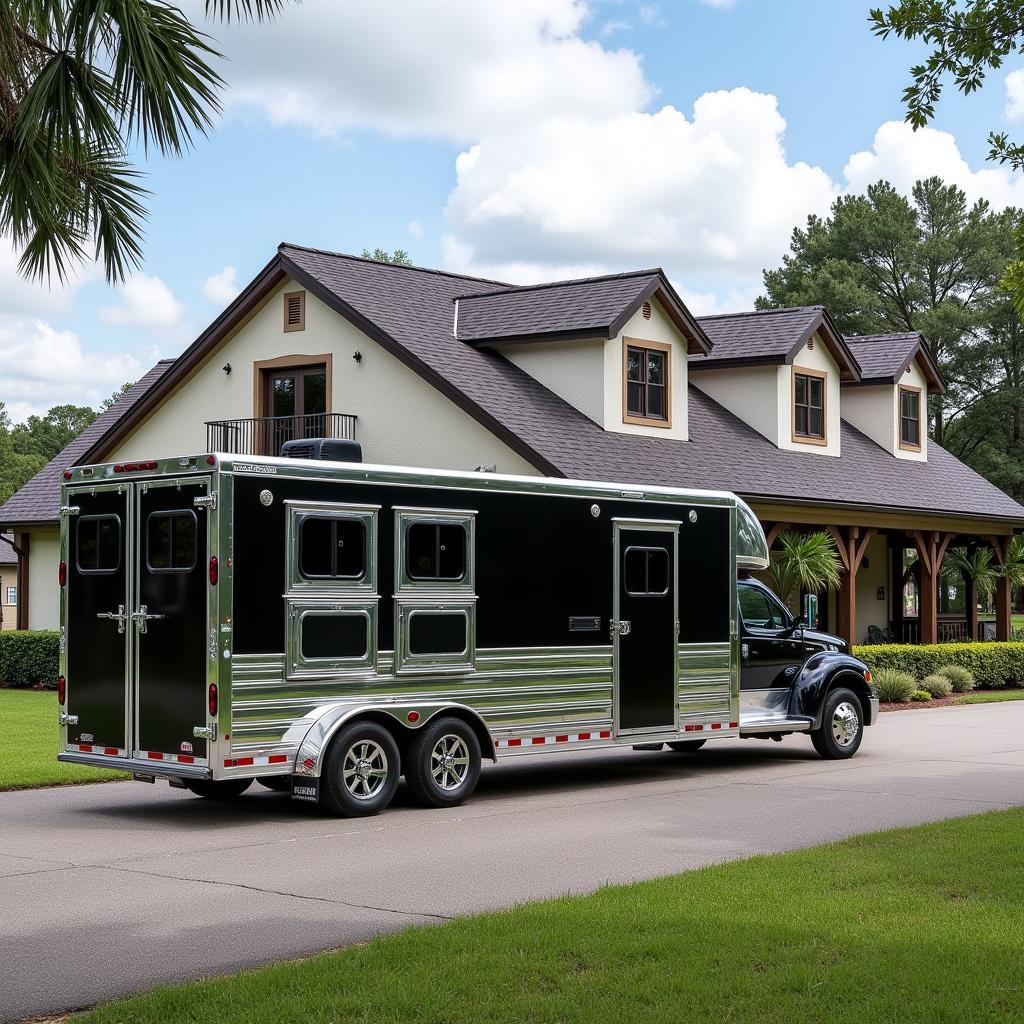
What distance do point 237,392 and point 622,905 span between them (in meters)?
20.2

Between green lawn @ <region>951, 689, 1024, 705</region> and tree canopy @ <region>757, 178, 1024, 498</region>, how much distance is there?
105ft

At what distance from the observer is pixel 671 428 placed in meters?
26.7

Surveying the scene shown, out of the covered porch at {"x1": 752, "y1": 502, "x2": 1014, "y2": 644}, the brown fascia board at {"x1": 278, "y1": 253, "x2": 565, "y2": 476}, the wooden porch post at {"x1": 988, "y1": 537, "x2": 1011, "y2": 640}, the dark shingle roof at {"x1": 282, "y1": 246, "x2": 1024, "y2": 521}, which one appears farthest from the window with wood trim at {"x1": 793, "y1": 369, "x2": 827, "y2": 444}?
the brown fascia board at {"x1": 278, "y1": 253, "x2": 565, "y2": 476}

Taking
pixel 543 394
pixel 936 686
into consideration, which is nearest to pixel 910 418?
pixel 936 686

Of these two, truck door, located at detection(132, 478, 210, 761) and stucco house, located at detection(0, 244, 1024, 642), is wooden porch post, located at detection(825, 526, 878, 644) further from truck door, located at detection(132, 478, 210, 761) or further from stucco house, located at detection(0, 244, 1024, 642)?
truck door, located at detection(132, 478, 210, 761)

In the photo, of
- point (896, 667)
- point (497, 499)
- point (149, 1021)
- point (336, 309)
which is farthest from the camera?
→ point (896, 667)

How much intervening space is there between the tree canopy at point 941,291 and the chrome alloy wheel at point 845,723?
4430 centimetres

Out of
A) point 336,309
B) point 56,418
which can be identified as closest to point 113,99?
point 336,309

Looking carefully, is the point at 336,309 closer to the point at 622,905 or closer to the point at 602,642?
the point at 602,642

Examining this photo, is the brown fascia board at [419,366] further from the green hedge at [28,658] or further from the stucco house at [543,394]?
the green hedge at [28,658]

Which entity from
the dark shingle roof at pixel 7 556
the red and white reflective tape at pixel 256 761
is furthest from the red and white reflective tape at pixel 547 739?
the dark shingle roof at pixel 7 556

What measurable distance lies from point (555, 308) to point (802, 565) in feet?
20.6

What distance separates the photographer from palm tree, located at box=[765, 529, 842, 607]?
2589 cm

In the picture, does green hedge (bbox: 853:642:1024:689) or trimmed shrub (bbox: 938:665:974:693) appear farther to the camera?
trimmed shrub (bbox: 938:665:974:693)
